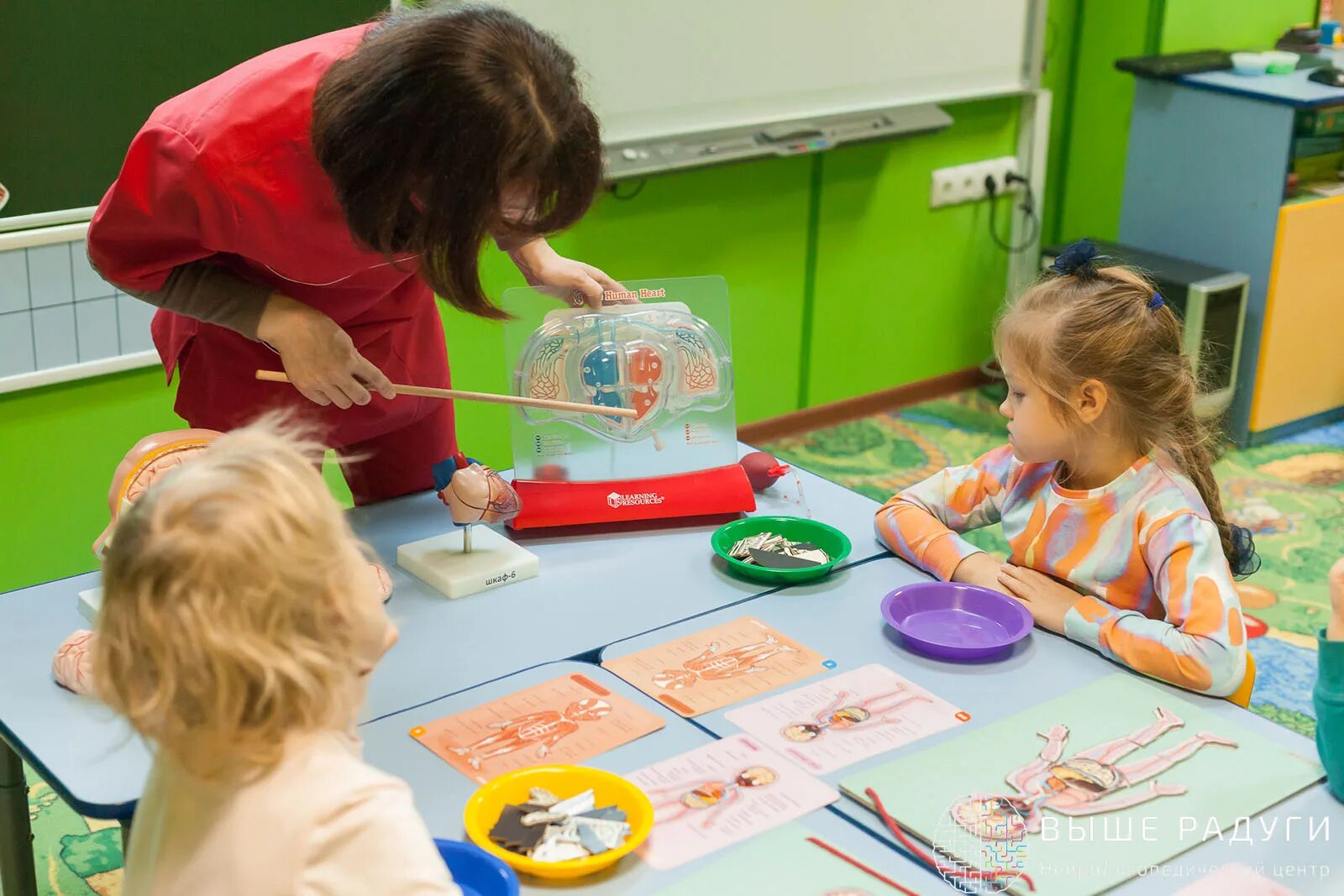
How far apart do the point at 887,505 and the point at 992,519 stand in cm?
14

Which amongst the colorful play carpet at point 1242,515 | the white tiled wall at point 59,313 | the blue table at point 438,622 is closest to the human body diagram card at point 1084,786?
the blue table at point 438,622

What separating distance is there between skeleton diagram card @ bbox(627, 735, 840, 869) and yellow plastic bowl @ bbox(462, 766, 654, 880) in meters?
0.02

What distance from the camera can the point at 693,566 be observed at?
1.69 metres

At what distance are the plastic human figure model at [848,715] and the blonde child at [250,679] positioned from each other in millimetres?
500

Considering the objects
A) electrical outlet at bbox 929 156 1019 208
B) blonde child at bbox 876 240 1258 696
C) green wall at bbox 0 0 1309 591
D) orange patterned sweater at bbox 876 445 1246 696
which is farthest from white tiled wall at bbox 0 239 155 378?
electrical outlet at bbox 929 156 1019 208

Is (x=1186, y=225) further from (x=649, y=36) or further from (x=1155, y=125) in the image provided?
(x=649, y=36)

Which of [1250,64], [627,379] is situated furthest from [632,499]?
[1250,64]

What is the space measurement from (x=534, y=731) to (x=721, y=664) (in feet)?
0.74

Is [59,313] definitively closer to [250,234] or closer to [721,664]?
[250,234]

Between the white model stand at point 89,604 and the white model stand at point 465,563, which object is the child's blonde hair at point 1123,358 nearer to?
the white model stand at point 465,563

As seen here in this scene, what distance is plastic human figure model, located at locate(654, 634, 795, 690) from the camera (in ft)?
4.69

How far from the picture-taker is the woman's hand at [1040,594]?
60.2 inches

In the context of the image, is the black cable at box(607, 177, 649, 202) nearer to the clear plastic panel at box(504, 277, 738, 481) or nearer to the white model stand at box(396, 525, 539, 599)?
the clear plastic panel at box(504, 277, 738, 481)

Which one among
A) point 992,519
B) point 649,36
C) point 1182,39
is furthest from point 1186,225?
point 992,519
